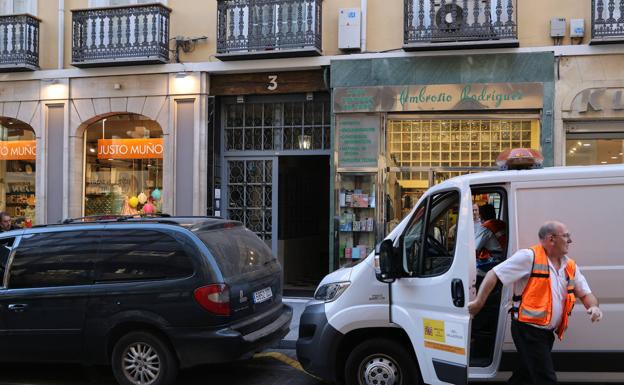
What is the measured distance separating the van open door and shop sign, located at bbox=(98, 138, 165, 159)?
862 centimetres

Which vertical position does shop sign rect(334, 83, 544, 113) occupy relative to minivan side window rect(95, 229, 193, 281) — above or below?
above

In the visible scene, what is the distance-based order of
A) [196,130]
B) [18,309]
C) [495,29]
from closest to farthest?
[18,309] < [495,29] < [196,130]

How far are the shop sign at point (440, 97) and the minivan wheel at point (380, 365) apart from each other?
6.89m

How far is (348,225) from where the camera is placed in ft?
38.7

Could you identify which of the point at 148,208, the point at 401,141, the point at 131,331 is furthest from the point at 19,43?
the point at 131,331

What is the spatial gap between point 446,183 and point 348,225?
6.62m

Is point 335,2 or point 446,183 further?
point 335,2

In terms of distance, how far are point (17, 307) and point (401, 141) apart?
7.73m

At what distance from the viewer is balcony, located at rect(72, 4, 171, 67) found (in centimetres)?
1263

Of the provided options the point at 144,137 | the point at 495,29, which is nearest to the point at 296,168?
the point at 144,137

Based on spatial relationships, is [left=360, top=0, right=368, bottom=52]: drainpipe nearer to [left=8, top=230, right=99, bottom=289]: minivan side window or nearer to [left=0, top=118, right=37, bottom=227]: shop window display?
[left=8, top=230, right=99, bottom=289]: minivan side window

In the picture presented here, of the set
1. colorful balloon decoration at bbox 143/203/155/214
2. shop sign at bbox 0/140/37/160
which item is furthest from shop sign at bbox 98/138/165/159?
shop sign at bbox 0/140/37/160

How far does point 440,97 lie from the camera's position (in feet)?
37.1

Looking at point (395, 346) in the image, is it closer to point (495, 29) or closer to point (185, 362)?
point (185, 362)
